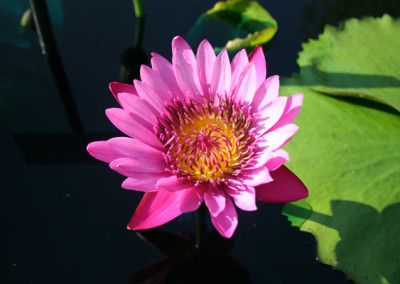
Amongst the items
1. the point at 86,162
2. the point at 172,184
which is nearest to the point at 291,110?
the point at 172,184

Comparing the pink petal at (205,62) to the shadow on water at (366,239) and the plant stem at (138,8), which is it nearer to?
the shadow on water at (366,239)

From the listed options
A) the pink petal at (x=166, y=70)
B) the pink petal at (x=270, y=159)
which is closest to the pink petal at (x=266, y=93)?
the pink petal at (x=270, y=159)

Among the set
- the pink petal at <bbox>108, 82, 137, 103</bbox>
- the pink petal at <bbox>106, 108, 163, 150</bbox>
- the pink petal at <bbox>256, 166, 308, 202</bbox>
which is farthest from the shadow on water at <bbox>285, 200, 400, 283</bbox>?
the pink petal at <bbox>108, 82, 137, 103</bbox>

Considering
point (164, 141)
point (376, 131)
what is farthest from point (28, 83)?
point (376, 131)

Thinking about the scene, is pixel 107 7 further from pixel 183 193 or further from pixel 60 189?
pixel 183 193

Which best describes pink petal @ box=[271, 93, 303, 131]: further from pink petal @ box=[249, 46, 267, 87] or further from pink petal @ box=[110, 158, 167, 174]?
pink petal @ box=[110, 158, 167, 174]

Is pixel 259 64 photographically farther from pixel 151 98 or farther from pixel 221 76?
pixel 151 98
